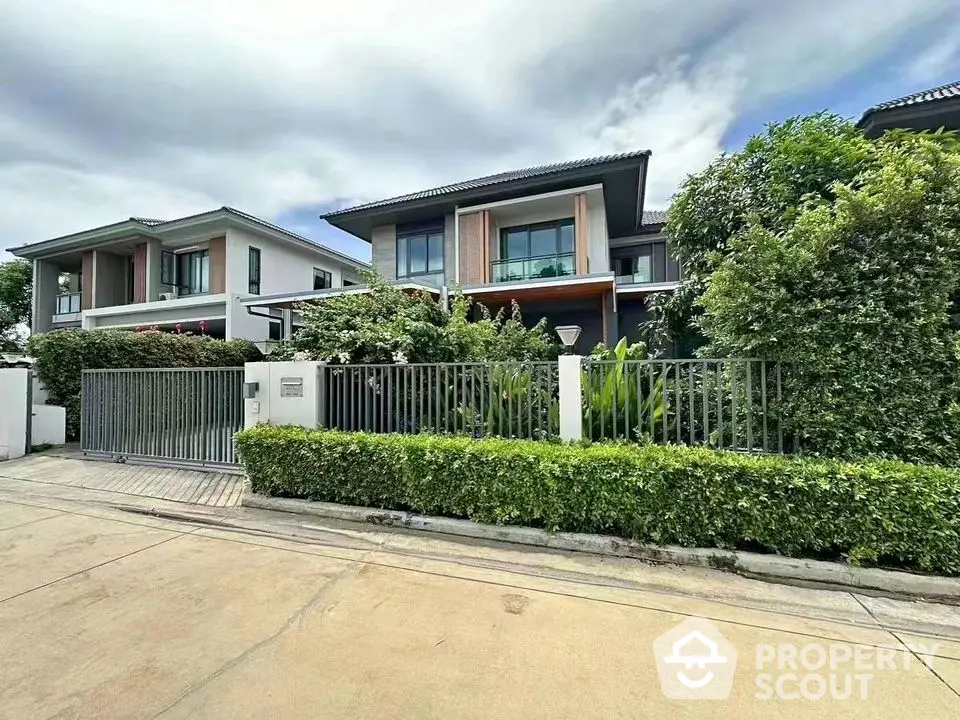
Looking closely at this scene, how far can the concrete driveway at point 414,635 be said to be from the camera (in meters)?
2.43

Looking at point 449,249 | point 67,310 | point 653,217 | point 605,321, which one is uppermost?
point 653,217

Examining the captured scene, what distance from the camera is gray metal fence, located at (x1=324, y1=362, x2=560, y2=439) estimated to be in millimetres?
5958

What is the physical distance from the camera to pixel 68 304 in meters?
21.9

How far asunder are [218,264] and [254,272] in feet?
4.27

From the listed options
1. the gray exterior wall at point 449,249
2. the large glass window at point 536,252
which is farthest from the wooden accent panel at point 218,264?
the large glass window at point 536,252

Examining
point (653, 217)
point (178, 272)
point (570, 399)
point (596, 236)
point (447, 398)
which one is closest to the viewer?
point (570, 399)

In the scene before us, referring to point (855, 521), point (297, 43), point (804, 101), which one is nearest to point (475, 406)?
point (855, 521)

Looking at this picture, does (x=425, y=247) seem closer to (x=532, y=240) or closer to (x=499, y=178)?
(x=499, y=178)

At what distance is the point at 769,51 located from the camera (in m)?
7.12

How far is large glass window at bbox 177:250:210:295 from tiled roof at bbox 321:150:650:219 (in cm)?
678

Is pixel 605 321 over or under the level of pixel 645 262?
under

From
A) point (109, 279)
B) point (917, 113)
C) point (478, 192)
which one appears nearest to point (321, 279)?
point (109, 279)

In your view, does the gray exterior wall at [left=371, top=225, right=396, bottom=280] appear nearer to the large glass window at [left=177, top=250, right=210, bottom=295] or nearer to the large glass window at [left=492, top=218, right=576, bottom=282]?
the large glass window at [left=492, top=218, right=576, bottom=282]

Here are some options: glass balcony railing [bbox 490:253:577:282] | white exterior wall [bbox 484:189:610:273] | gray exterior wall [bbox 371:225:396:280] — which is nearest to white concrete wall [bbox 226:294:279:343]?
gray exterior wall [bbox 371:225:396:280]
